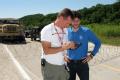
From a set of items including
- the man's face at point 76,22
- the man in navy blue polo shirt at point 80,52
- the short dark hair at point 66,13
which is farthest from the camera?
the man in navy blue polo shirt at point 80,52

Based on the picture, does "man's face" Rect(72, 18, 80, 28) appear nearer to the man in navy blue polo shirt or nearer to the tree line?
the man in navy blue polo shirt

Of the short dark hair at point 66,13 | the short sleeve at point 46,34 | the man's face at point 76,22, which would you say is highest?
the short dark hair at point 66,13

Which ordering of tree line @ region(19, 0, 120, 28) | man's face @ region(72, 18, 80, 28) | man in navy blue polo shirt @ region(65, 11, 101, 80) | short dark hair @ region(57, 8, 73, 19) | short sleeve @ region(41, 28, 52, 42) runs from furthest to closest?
tree line @ region(19, 0, 120, 28), man in navy blue polo shirt @ region(65, 11, 101, 80), man's face @ region(72, 18, 80, 28), short sleeve @ region(41, 28, 52, 42), short dark hair @ region(57, 8, 73, 19)

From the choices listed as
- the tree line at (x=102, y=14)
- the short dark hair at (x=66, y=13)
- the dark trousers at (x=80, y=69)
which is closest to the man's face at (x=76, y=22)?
the dark trousers at (x=80, y=69)

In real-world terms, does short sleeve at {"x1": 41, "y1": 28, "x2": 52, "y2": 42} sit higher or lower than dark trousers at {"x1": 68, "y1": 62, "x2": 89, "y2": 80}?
higher

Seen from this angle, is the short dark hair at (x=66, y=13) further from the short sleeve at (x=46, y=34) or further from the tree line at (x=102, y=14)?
the tree line at (x=102, y=14)

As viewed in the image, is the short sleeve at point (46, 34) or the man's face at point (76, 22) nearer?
the short sleeve at point (46, 34)

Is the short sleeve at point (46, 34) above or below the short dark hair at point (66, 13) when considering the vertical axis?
below

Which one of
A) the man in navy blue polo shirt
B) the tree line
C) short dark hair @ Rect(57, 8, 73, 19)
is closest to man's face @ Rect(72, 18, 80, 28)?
the man in navy blue polo shirt

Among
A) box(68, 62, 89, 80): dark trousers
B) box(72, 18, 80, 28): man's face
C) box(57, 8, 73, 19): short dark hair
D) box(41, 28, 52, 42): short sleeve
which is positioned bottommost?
box(68, 62, 89, 80): dark trousers

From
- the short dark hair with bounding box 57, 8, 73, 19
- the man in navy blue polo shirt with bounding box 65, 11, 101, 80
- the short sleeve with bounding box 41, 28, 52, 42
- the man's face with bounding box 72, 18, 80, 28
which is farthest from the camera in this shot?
the man in navy blue polo shirt with bounding box 65, 11, 101, 80

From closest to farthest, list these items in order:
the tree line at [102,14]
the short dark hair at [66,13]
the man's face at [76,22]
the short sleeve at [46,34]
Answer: the short dark hair at [66,13], the short sleeve at [46,34], the man's face at [76,22], the tree line at [102,14]

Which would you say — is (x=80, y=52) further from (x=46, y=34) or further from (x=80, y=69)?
(x=46, y=34)

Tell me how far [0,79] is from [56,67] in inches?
300
